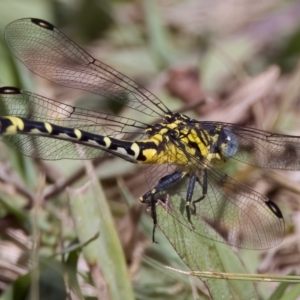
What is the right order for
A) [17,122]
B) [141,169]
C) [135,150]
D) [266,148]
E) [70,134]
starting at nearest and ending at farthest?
[17,122] < [70,134] < [135,150] < [266,148] < [141,169]

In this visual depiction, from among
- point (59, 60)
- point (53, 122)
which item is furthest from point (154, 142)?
point (59, 60)

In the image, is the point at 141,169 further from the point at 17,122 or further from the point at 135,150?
the point at 17,122

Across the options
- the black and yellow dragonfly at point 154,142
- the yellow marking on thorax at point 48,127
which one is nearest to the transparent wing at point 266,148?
the black and yellow dragonfly at point 154,142

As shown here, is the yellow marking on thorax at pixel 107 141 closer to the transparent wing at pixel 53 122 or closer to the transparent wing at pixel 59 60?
the transparent wing at pixel 53 122

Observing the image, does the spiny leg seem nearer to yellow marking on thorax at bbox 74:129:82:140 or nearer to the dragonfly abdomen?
the dragonfly abdomen

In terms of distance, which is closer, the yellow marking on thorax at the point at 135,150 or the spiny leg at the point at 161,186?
the spiny leg at the point at 161,186
